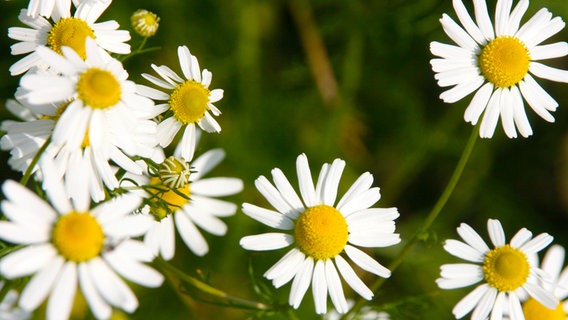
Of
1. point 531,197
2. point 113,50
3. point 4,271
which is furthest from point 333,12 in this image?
point 4,271

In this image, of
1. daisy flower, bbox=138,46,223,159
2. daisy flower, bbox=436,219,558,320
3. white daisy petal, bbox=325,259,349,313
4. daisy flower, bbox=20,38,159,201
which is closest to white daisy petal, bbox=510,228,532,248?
daisy flower, bbox=436,219,558,320

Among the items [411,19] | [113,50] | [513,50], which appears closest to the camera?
[113,50]

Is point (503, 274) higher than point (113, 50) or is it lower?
higher

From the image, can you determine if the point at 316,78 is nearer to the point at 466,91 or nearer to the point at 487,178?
the point at 487,178

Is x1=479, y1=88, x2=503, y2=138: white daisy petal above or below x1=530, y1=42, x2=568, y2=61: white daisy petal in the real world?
below

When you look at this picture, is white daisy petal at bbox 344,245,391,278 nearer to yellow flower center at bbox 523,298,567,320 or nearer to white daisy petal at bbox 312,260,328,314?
white daisy petal at bbox 312,260,328,314

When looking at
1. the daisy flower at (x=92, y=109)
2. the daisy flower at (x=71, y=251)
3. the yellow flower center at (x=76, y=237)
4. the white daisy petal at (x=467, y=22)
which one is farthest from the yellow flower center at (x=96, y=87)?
the white daisy petal at (x=467, y=22)
